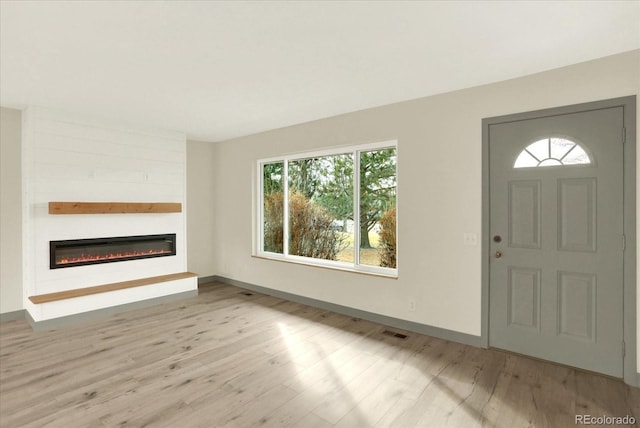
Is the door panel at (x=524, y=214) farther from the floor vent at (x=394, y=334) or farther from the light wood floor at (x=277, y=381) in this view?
the floor vent at (x=394, y=334)

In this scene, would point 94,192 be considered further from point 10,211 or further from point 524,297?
point 524,297

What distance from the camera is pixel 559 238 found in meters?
2.85

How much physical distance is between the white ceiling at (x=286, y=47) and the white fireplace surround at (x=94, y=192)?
613mm

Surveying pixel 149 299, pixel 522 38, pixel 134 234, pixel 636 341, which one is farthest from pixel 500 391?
pixel 134 234

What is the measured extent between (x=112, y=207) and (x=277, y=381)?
328 centimetres

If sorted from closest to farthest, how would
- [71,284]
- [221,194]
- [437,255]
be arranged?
[437,255], [71,284], [221,194]

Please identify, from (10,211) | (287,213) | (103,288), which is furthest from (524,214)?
(10,211)

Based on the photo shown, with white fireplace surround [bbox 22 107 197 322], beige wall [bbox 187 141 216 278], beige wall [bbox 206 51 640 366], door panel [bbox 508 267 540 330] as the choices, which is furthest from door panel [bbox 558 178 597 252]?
beige wall [bbox 187 141 216 278]

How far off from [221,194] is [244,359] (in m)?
3.62

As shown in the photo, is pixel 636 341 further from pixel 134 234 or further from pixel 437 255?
pixel 134 234

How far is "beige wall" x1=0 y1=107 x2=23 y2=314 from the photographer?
3.99 meters

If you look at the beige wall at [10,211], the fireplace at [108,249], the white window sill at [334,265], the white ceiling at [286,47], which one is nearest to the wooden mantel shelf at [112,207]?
the fireplace at [108,249]

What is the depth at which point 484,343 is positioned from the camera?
126 inches

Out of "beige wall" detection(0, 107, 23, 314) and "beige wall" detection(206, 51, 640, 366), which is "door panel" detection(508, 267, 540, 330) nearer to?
"beige wall" detection(206, 51, 640, 366)
